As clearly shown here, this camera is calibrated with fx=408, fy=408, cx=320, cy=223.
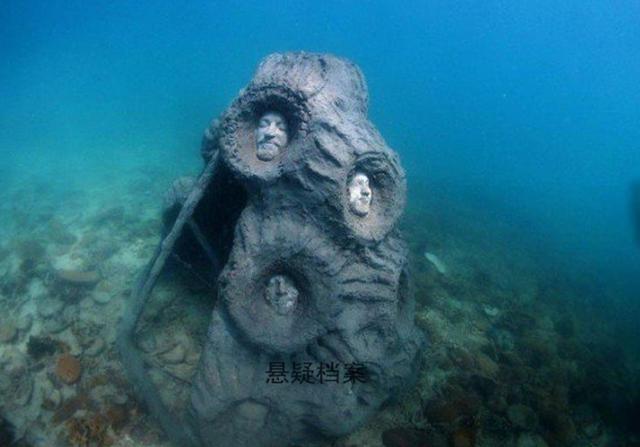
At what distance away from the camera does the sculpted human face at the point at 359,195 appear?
215 inches

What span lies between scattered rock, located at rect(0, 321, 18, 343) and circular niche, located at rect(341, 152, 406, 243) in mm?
6895

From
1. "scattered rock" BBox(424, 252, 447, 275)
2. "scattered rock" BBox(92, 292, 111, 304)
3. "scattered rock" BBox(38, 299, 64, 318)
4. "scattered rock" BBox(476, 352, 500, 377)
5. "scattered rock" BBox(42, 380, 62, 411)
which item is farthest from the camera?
"scattered rock" BBox(424, 252, 447, 275)

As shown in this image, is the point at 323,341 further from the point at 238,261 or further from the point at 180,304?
the point at 180,304

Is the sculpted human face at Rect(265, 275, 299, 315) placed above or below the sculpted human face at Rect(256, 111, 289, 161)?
below

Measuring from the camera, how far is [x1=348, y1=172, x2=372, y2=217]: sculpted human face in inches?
215

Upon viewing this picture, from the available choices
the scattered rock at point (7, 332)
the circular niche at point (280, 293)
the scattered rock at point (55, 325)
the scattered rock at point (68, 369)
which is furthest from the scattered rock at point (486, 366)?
the scattered rock at point (7, 332)

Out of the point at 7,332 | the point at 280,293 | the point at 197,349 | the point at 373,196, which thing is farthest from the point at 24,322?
the point at 373,196

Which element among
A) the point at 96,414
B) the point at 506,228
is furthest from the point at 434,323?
the point at 506,228

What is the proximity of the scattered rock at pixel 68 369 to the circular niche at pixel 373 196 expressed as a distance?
5.18 meters

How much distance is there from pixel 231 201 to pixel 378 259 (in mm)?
2572

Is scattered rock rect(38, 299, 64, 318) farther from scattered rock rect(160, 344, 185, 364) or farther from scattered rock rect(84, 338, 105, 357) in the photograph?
scattered rock rect(160, 344, 185, 364)

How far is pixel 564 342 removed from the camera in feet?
33.3

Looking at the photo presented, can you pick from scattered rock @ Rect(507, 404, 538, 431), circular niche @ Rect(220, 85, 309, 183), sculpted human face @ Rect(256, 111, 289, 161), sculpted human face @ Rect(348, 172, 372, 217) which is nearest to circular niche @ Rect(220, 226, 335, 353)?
sculpted human face @ Rect(348, 172, 372, 217)

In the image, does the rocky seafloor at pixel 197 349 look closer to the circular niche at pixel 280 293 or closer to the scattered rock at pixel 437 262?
the scattered rock at pixel 437 262
